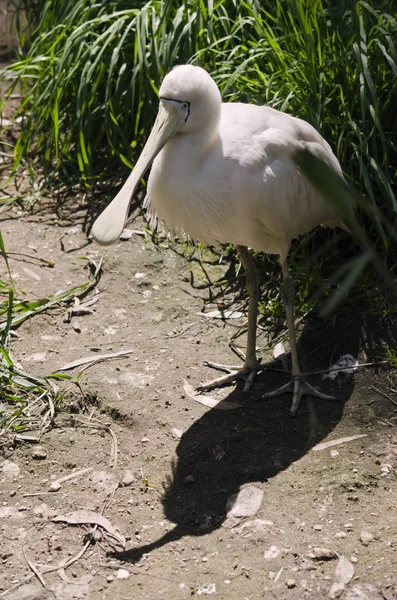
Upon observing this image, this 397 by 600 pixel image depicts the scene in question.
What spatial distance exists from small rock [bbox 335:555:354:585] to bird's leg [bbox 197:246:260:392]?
46.2 inches

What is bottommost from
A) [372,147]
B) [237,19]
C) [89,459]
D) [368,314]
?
[89,459]

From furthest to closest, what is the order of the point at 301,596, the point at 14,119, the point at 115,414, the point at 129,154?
1. the point at 14,119
2. the point at 129,154
3. the point at 115,414
4. the point at 301,596

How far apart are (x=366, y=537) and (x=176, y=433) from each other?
99 cm

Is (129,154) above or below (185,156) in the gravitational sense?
below

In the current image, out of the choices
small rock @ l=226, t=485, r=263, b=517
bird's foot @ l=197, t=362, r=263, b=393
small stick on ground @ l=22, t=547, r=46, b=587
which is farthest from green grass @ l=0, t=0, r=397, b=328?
small stick on ground @ l=22, t=547, r=46, b=587

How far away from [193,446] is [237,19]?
2585 mm

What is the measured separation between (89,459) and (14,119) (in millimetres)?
3526

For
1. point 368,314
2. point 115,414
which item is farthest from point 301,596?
point 368,314

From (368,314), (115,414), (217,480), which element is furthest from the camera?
(368,314)

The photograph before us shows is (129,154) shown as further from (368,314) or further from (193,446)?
(193,446)

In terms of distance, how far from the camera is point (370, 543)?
2.89 metres

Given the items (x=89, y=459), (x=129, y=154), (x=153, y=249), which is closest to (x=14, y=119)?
(x=129, y=154)

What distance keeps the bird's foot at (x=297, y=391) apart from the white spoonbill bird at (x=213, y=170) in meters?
0.02

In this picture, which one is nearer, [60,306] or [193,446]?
[193,446]
